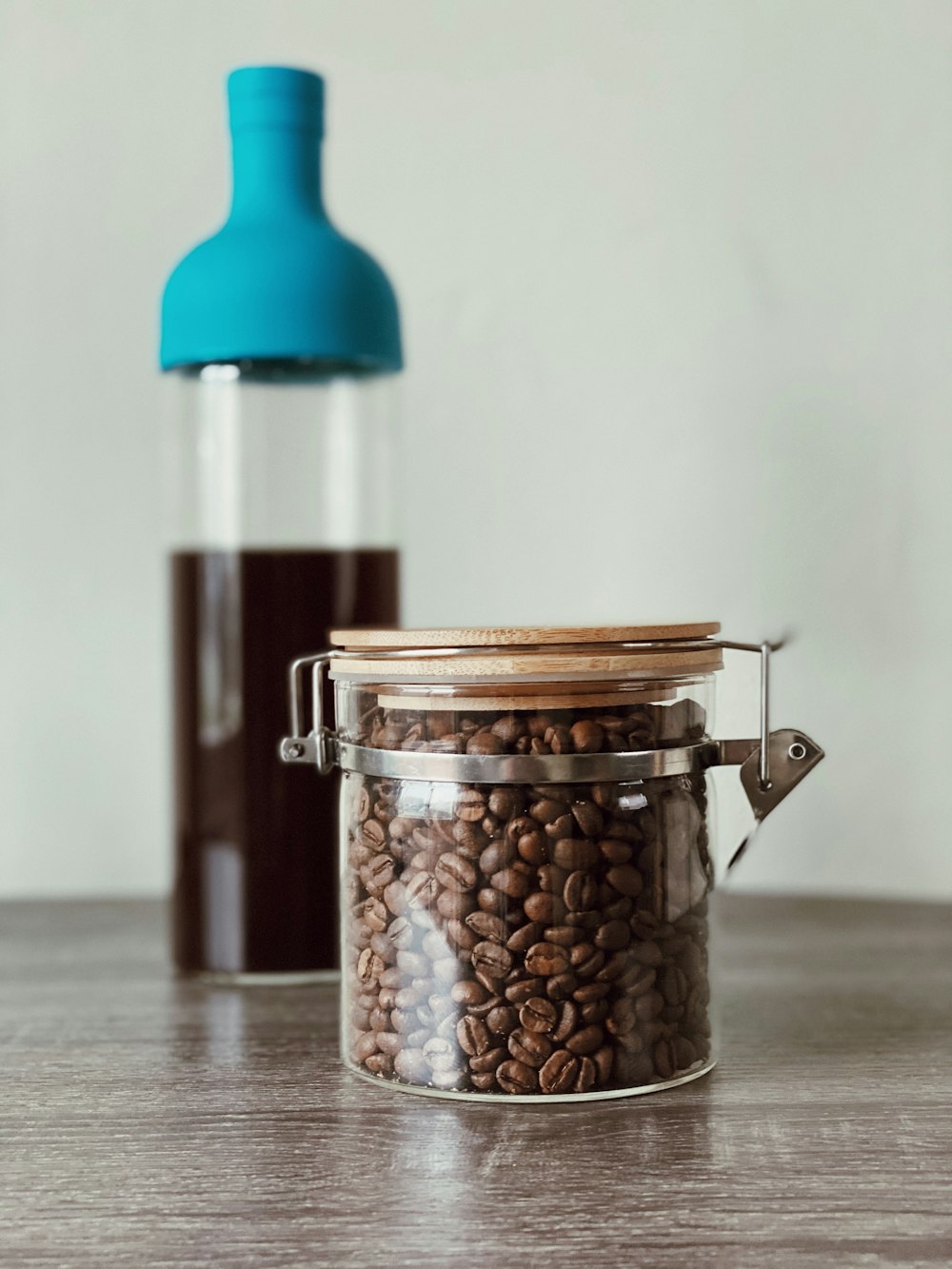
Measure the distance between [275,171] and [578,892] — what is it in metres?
0.52

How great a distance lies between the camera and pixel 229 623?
0.91 m

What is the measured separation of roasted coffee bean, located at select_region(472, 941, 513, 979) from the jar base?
58 millimetres

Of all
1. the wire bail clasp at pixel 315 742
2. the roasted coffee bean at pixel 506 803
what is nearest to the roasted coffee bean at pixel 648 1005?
the roasted coffee bean at pixel 506 803

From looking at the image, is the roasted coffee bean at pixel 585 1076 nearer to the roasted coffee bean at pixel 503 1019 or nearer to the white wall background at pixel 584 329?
the roasted coffee bean at pixel 503 1019

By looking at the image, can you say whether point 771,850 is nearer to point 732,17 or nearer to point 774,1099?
point 774,1099

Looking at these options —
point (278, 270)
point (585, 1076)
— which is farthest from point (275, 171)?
point (585, 1076)

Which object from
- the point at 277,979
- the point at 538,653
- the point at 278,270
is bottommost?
the point at 277,979

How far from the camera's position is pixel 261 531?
937 millimetres

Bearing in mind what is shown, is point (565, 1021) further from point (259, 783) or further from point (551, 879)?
point (259, 783)

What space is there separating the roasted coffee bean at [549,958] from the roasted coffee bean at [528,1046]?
3 centimetres

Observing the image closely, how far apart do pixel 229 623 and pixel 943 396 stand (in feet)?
2.12

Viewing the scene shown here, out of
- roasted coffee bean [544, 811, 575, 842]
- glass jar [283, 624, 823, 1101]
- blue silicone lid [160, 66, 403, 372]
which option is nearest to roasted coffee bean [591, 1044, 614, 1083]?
glass jar [283, 624, 823, 1101]

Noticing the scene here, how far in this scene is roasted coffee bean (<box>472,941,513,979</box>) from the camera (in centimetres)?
63

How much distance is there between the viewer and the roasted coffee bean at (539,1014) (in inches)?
24.8
